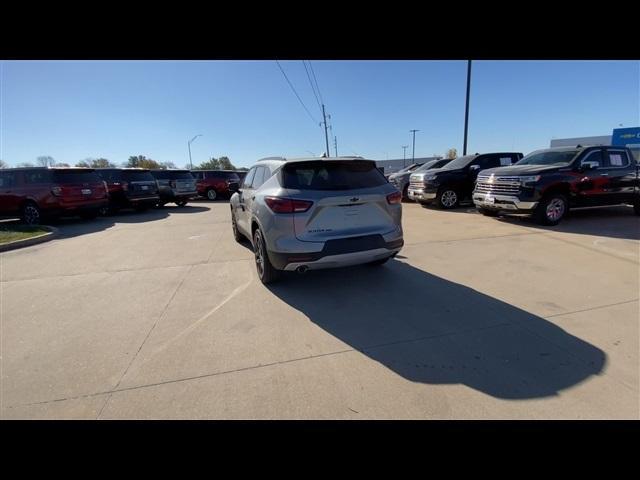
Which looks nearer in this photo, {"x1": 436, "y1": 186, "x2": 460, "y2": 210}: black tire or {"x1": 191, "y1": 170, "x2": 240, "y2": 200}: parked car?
{"x1": 436, "y1": 186, "x2": 460, "y2": 210}: black tire

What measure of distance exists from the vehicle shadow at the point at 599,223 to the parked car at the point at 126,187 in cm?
1390

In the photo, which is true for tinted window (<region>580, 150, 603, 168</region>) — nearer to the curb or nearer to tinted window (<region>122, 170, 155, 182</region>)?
the curb

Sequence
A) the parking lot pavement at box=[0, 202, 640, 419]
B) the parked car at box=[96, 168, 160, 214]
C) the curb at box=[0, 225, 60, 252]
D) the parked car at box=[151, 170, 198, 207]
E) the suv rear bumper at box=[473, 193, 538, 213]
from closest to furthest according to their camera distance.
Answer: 1. the parking lot pavement at box=[0, 202, 640, 419]
2. the curb at box=[0, 225, 60, 252]
3. the suv rear bumper at box=[473, 193, 538, 213]
4. the parked car at box=[96, 168, 160, 214]
5. the parked car at box=[151, 170, 198, 207]

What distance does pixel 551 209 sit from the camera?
7539 millimetres

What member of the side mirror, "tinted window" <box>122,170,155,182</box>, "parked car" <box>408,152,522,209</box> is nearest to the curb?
"tinted window" <box>122,170,155,182</box>

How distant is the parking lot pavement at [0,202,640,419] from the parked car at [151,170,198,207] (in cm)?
962

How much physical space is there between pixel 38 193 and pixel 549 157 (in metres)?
15.8

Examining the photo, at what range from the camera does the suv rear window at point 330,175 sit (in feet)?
12.2

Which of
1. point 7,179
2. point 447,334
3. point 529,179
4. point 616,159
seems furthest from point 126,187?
point 616,159

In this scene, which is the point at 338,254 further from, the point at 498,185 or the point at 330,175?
the point at 498,185

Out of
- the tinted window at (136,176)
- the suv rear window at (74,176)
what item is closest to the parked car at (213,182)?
the tinted window at (136,176)

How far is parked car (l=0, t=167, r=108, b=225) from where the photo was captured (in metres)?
9.86
